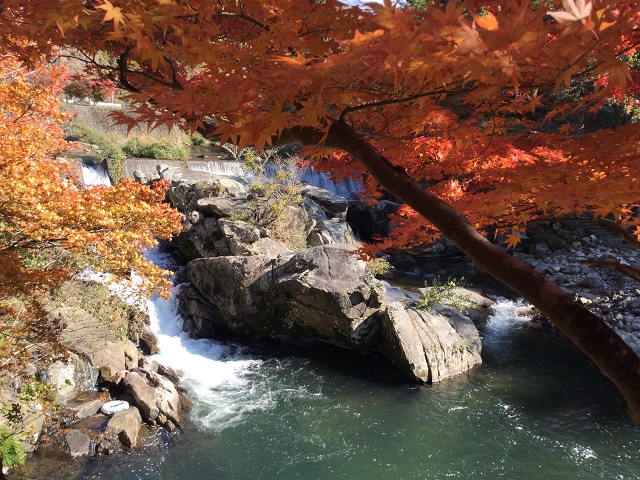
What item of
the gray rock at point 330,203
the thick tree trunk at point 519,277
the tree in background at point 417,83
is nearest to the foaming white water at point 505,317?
the gray rock at point 330,203

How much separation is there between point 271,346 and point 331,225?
4.41 metres

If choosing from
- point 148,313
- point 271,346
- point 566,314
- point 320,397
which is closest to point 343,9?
point 566,314

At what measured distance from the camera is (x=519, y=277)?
1.67 meters

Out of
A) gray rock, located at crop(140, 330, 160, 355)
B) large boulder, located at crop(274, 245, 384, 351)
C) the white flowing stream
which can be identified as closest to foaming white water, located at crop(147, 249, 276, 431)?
the white flowing stream

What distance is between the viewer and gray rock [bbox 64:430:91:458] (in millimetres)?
5172

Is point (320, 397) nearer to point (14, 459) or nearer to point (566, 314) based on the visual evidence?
point (14, 459)

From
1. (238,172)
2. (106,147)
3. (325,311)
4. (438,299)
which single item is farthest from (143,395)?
(106,147)

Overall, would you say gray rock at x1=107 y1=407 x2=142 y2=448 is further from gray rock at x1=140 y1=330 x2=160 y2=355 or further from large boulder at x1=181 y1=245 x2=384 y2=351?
large boulder at x1=181 y1=245 x2=384 y2=351

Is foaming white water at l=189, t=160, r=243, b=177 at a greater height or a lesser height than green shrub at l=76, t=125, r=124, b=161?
lesser

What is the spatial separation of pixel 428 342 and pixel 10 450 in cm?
611

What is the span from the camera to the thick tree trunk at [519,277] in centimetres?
148

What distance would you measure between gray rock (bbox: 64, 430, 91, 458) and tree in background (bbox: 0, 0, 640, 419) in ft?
14.5

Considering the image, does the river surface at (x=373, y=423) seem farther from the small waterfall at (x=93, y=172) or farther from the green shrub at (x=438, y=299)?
the small waterfall at (x=93, y=172)

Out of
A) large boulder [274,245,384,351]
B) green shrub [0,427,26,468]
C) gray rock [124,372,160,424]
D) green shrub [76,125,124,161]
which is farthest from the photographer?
green shrub [76,125,124,161]
